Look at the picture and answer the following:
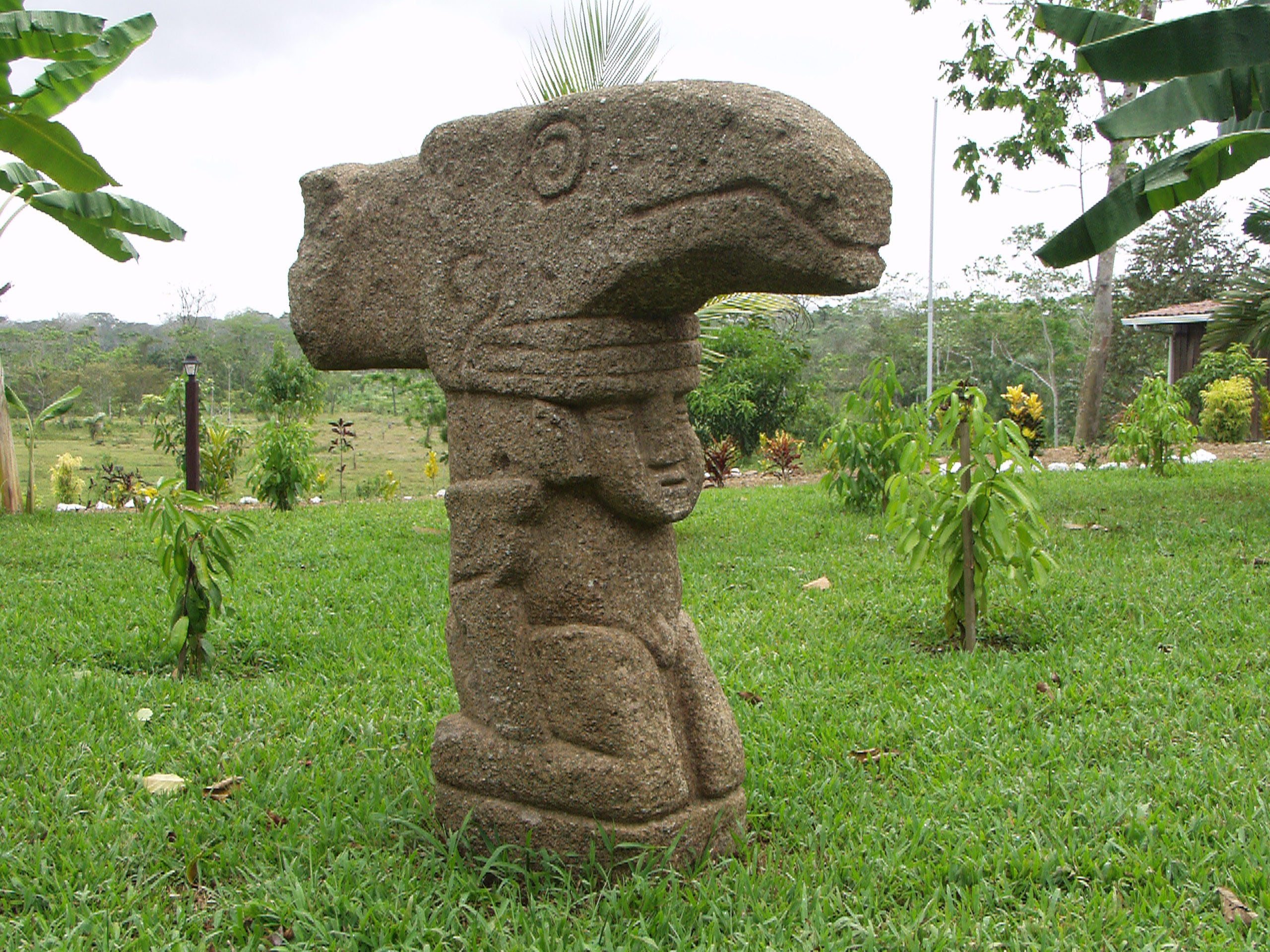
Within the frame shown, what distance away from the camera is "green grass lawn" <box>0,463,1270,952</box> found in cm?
240

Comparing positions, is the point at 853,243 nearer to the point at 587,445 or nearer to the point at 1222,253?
the point at 587,445

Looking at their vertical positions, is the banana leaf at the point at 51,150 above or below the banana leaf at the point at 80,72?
below

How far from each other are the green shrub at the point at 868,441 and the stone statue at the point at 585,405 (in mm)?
4792

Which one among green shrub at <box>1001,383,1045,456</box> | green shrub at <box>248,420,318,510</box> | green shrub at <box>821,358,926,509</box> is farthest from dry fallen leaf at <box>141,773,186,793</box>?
green shrub at <box>1001,383,1045,456</box>

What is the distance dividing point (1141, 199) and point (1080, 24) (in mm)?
1186

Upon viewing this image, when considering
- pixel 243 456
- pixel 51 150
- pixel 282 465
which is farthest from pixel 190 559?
pixel 243 456

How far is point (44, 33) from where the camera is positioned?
5.45m

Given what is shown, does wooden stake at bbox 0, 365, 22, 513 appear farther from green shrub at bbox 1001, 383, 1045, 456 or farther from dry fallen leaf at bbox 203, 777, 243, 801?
green shrub at bbox 1001, 383, 1045, 456

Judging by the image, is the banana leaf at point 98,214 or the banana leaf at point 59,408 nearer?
the banana leaf at point 98,214

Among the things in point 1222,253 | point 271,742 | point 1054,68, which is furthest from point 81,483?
point 1222,253

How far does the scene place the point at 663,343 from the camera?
2.67m

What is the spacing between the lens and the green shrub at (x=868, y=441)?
7.32 meters

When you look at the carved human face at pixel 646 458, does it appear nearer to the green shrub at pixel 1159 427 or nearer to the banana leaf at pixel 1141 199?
the banana leaf at pixel 1141 199

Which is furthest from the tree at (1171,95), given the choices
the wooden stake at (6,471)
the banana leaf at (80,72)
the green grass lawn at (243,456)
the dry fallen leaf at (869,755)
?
the wooden stake at (6,471)
